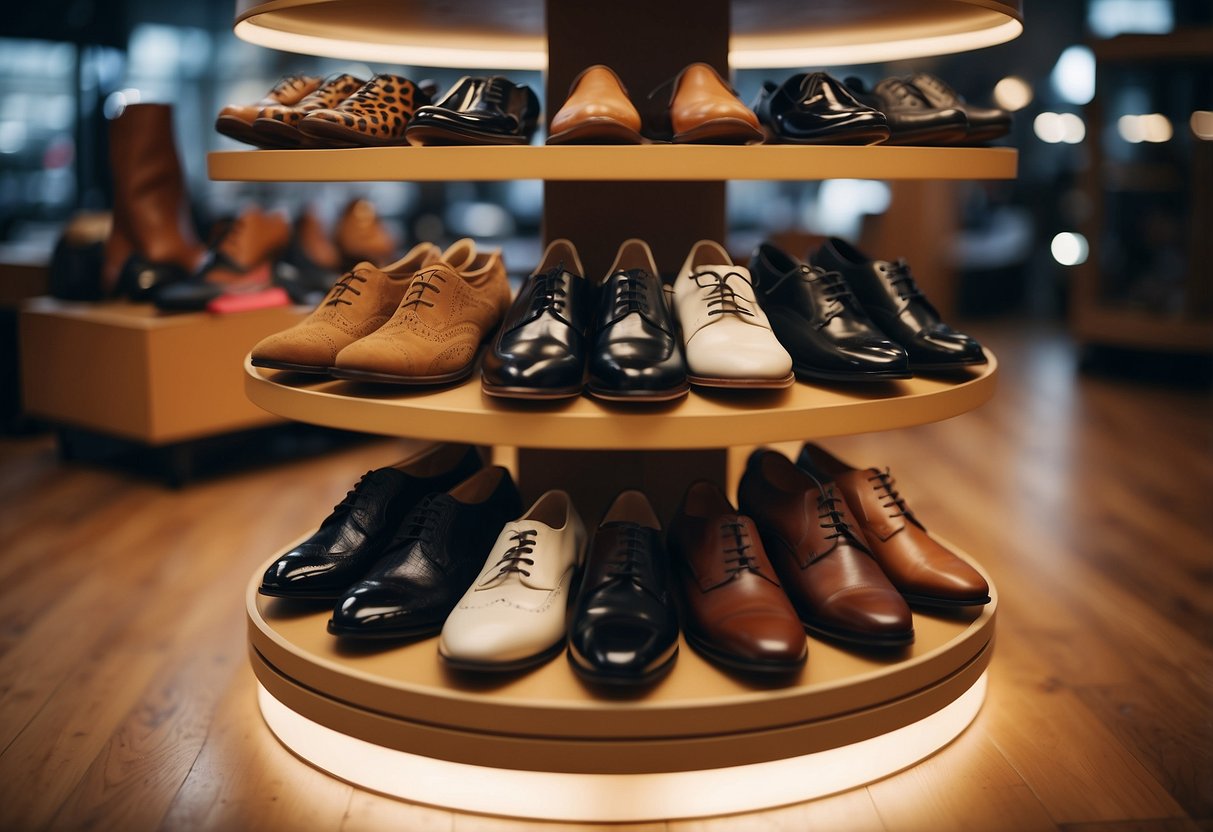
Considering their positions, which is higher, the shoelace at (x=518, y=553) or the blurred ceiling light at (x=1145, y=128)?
the blurred ceiling light at (x=1145, y=128)

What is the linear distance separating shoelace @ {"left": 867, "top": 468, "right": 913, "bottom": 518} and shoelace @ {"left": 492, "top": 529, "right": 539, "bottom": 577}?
54 centimetres

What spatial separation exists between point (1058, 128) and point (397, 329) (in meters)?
7.34

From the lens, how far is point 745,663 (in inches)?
50.6

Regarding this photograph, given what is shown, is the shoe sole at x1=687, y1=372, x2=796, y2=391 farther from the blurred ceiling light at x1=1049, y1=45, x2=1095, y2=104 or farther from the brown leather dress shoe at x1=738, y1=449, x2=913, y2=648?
the blurred ceiling light at x1=1049, y1=45, x2=1095, y2=104

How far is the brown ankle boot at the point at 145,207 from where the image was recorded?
3.02 meters

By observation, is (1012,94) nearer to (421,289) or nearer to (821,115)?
(821,115)

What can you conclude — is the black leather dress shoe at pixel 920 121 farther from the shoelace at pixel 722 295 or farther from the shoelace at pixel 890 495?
the shoelace at pixel 890 495

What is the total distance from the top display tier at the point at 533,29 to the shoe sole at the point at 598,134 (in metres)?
0.39

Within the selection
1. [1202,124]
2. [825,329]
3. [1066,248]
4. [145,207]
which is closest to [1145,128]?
[1202,124]

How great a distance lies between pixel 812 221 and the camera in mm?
7652

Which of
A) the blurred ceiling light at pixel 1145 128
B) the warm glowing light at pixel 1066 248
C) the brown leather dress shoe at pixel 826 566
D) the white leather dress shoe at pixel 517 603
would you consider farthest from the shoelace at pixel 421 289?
the warm glowing light at pixel 1066 248

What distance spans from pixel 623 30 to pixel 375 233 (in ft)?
6.12

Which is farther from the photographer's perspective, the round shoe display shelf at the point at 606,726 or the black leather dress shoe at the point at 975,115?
the black leather dress shoe at the point at 975,115

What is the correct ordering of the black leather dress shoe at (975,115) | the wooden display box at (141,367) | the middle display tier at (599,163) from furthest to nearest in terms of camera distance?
1. the wooden display box at (141,367)
2. the black leather dress shoe at (975,115)
3. the middle display tier at (599,163)
